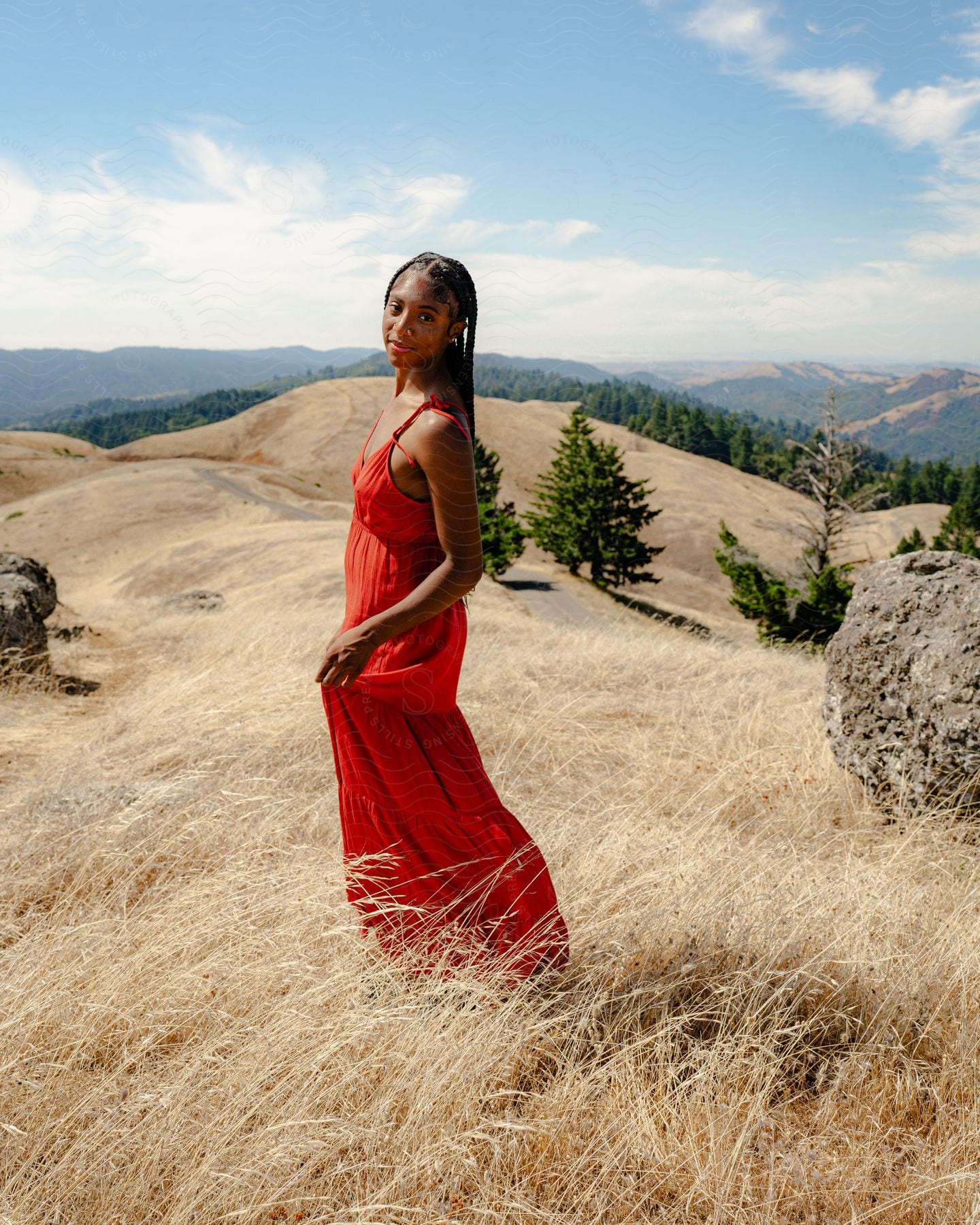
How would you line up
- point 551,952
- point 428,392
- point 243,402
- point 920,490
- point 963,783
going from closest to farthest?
point 428,392 → point 551,952 → point 963,783 → point 920,490 → point 243,402

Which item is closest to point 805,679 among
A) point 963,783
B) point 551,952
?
point 963,783

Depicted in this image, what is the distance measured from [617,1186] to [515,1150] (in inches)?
10.7

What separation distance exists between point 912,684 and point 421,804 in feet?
11.5

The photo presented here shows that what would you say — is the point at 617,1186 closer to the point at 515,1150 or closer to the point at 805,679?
the point at 515,1150

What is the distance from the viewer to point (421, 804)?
2.67 metres

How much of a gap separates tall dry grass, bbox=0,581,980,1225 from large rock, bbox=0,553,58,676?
202 inches

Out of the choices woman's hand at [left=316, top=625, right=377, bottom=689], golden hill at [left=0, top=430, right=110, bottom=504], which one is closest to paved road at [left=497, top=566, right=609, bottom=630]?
woman's hand at [left=316, top=625, right=377, bottom=689]

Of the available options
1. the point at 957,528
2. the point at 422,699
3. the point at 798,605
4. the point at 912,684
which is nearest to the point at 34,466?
the point at 798,605

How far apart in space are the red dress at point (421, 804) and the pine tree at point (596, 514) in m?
40.1

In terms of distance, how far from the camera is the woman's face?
2.50 metres

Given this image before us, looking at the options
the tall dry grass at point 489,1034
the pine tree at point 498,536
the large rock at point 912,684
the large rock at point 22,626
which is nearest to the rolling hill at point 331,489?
the pine tree at point 498,536

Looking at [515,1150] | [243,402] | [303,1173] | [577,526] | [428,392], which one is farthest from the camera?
[243,402]

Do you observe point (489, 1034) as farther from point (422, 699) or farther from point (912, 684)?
point (912, 684)

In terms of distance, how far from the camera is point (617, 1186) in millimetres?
2062
